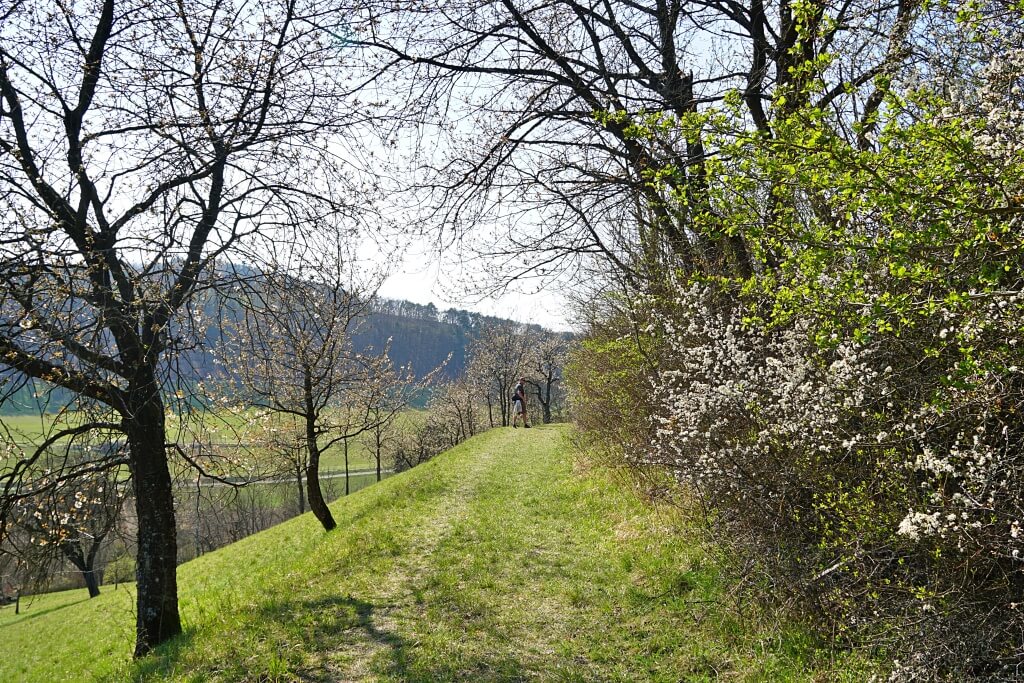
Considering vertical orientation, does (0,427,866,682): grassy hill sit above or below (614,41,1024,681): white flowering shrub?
below

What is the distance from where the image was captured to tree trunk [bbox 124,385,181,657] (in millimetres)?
6582

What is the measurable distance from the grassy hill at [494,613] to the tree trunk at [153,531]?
0.28 metres

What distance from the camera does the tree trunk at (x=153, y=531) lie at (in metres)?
6.58

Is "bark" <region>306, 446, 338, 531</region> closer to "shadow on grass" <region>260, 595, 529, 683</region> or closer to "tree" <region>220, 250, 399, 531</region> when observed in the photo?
"tree" <region>220, 250, 399, 531</region>

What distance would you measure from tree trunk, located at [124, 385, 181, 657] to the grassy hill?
0.28 meters

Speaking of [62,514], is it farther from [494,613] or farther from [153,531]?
[494,613]

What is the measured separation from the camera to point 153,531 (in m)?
6.75

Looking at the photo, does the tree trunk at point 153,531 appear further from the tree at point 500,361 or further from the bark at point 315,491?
the tree at point 500,361

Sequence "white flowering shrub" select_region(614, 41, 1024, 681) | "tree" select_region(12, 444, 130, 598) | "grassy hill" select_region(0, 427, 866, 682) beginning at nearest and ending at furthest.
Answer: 1. "white flowering shrub" select_region(614, 41, 1024, 681)
2. "grassy hill" select_region(0, 427, 866, 682)
3. "tree" select_region(12, 444, 130, 598)

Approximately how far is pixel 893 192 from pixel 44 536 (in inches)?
308

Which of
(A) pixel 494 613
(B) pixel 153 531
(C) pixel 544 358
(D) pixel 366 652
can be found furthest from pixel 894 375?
(C) pixel 544 358

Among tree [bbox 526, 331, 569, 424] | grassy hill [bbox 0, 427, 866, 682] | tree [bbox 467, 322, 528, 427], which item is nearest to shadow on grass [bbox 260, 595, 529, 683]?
grassy hill [bbox 0, 427, 866, 682]

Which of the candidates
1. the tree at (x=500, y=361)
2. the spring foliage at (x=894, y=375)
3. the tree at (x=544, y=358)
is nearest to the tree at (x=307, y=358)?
the spring foliage at (x=894, y=375)

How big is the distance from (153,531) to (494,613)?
413 centimetres
